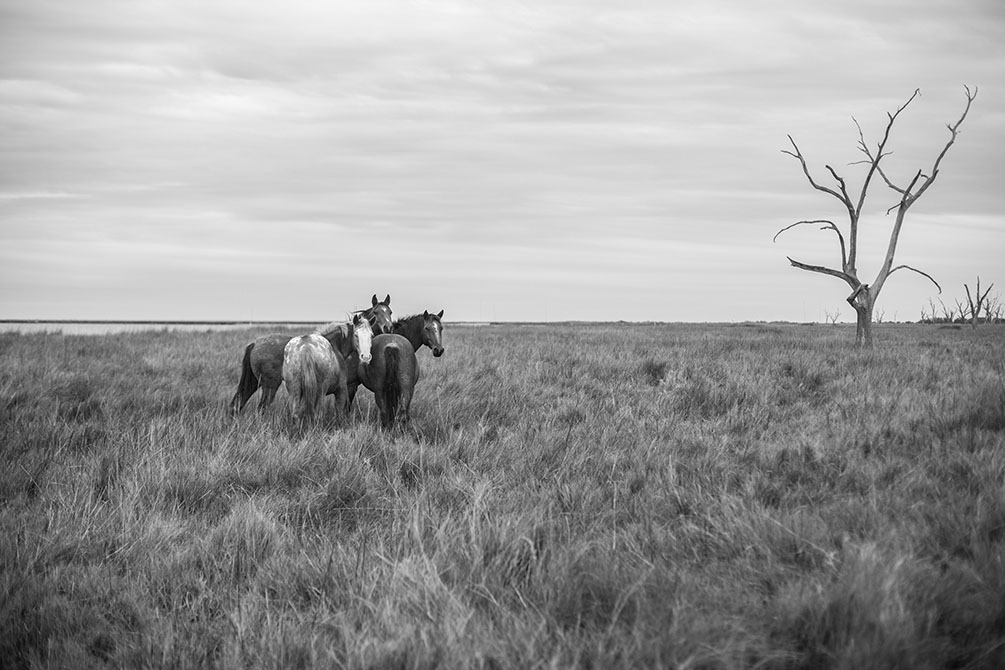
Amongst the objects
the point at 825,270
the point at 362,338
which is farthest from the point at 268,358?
the point at 825,270

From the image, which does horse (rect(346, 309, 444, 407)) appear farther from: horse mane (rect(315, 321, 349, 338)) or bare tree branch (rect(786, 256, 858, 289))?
bare tree branch (rect(786, 256, 858, 289))

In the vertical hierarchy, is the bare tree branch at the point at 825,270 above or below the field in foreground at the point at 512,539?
above

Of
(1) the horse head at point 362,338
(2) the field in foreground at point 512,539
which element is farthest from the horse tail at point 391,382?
(2) the field in foreground at point 512,539

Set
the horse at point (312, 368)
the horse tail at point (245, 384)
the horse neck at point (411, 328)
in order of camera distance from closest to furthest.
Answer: the horse at point (312, 368) → the horse tail at point (245, 384) → the horse neck at point (411, 328)

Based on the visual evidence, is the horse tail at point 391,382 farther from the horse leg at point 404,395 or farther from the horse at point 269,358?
the horse at point 269,358

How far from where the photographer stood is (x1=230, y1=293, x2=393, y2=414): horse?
970 centimetres

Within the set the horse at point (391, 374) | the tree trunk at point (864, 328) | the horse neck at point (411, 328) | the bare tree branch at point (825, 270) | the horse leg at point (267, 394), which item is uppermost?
the bare tree branch at point (825, 270)

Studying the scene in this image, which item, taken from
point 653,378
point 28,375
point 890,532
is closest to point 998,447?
point 890,532

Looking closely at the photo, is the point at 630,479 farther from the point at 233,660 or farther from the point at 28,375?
the point at 28,375

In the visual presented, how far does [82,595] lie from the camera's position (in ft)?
13.6

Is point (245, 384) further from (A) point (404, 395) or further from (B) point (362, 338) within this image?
(A) point (404, 395)

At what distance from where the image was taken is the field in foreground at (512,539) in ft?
10.0

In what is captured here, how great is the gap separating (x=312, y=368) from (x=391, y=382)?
40.5 inches

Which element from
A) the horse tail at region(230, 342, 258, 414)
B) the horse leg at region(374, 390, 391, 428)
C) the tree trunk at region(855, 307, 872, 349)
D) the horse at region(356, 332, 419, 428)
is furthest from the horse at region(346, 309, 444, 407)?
the tree trunk at region(855, 307, 872, 349)
